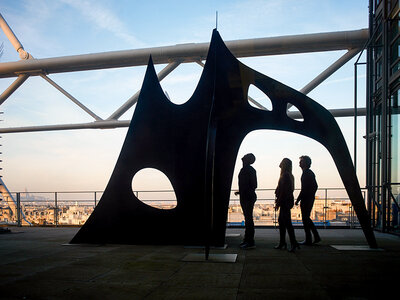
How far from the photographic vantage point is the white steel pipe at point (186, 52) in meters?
9.91

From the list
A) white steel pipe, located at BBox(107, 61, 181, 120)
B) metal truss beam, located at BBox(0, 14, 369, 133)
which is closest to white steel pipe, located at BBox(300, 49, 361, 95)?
metal truss beam, located at BBox(0, 14, 369, 133)

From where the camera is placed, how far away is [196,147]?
6.78m

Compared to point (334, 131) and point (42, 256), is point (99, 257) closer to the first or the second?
point (42, 256)

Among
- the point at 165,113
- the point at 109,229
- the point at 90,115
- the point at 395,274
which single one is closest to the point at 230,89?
the point at 165,113

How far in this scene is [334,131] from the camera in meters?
6.52

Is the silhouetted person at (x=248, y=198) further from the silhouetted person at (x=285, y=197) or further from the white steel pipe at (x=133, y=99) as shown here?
the white steel pipe at (x=133, y=99)

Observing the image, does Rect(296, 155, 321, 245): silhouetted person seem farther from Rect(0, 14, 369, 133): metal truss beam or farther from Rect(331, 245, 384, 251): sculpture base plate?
Rect(0, 14, 369, 133): metal truss beam

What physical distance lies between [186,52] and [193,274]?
7.70m

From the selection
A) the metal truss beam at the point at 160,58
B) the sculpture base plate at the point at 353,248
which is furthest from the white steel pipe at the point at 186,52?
the sculpture base plate at the point at 353,248

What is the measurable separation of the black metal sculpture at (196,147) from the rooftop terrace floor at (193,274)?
1.71 ft

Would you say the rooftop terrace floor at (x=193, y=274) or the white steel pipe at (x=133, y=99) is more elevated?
the white steel pipe at (x=133, y=99)

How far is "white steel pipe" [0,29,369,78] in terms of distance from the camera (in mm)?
9914

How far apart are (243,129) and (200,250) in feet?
6.81

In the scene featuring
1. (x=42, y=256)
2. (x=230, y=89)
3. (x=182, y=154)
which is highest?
(x=230, y=89)
